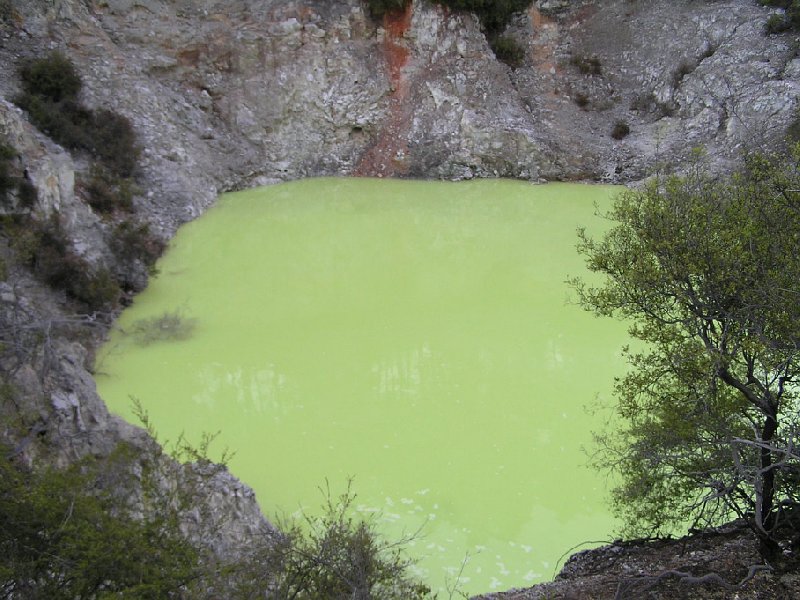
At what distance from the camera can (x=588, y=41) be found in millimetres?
25359

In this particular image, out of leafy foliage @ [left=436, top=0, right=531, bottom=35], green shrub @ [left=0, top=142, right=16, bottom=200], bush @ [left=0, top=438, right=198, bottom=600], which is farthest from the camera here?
leafy foliage @ [left=436, top=0, right=531, bottom=35]

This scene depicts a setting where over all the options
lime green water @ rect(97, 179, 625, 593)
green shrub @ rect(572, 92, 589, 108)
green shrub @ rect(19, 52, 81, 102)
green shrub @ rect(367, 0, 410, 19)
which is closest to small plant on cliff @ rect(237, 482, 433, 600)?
lime green water @ rect(97, 179, 625, 593)

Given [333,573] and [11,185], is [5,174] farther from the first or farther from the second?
[333,573]

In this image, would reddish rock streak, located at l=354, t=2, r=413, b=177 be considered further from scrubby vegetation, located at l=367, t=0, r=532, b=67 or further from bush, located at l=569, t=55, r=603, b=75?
bush, located at l=569, t=55, r=603, b=75

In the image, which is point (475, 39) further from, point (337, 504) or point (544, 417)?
point (337, 504)

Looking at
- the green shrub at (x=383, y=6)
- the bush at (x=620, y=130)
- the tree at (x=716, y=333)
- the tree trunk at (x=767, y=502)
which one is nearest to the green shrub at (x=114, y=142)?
the green shrub at (x=383, y=6)

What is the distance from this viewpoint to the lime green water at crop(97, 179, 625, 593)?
9.67m

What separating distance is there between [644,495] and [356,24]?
20833mm

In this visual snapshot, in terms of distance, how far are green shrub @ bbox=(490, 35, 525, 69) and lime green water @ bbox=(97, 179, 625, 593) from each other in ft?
24.9

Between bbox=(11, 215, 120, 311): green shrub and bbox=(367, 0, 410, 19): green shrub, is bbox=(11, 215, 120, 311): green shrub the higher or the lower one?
the lower one

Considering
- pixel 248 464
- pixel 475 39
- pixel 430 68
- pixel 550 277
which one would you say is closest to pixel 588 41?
pixel 475 39

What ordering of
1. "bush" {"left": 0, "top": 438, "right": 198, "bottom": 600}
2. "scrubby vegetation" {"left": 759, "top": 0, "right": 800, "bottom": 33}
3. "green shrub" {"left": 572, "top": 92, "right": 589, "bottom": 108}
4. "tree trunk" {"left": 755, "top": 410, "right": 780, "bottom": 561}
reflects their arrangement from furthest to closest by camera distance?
1. "green shrub" {"left": 572, "top": 92, "right": 589, "bottom": 108}
2. "scrubby vegetation" {"left": 759, "top": 0, "right": 800, "bottom": 33}
3. "tree trunk" {"left": 755, "top": 410, "right": 780, "bottom": 561}
4. "bush" {"left": 0, "top": 438, "right": 198, "bottom": 600}

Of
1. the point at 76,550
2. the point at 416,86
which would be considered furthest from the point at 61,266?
the point at 416,86

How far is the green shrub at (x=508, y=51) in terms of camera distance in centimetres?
2506
